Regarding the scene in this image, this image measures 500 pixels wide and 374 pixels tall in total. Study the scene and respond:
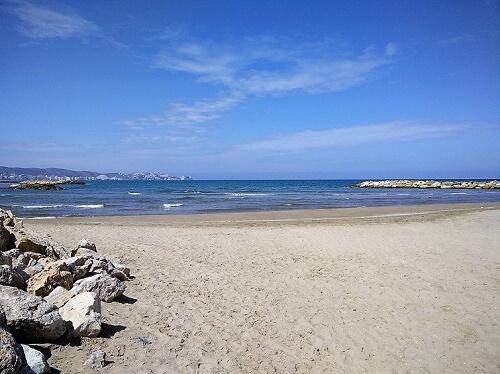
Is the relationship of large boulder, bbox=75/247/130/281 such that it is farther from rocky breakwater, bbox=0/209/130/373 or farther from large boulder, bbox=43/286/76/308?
large boulder, bbox=43/286/76/308

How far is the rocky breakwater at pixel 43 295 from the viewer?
3.42 meters

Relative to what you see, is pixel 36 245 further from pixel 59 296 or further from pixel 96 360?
pixel 96 360

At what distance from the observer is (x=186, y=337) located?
16.4ft

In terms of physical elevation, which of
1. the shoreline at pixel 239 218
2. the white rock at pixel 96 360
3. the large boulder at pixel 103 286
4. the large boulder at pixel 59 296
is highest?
the large boulder at pixel 59 296

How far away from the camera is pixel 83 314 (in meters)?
4.44

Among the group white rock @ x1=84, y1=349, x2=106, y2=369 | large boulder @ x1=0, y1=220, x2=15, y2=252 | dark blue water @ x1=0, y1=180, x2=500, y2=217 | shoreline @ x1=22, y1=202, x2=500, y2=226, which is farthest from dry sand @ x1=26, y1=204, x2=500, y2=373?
dark blue water @ x1=0, y1=180, x2=500, y2=217

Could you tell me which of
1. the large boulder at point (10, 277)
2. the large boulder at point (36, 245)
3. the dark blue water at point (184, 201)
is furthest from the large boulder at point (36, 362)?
the dark blue water at point (184, 201)

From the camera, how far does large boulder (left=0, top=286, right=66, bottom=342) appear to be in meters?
3.77

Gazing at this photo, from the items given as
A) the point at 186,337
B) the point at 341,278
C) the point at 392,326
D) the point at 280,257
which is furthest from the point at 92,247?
the point at 392,326

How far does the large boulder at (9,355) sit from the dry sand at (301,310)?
30.2 inches

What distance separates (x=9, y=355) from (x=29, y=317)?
922mm

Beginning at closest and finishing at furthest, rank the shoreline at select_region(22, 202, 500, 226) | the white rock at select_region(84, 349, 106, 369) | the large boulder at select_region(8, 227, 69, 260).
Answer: the white rock at select_region(84, 349, 106, 369), the large boulder at select_region(8, 227, 69, 260), the shoreline at select_region(22, 202, 500, 226)

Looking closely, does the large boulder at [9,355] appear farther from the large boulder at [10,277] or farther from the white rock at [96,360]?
the large boulder at [10,277]

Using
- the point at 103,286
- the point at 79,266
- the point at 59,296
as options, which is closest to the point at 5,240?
the point at 79,266
